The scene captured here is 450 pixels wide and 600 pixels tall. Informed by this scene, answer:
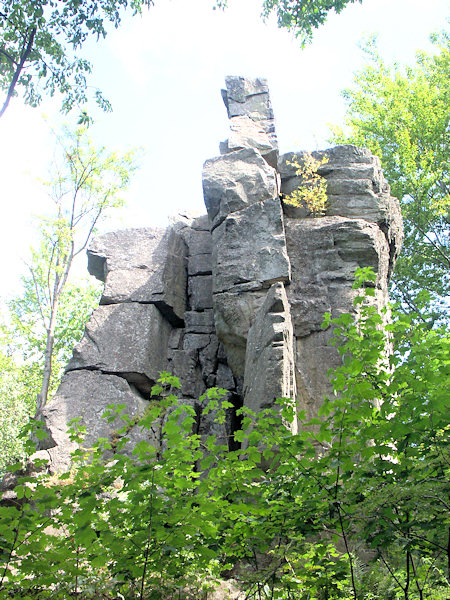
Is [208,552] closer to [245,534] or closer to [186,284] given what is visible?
[245,534]

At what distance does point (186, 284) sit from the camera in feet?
34.9

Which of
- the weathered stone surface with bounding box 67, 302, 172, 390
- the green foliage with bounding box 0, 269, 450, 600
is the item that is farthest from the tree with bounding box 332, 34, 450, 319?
the green foliage with bounding box 0, 269, 450, 600

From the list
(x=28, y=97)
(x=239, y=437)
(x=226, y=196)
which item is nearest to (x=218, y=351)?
(x=226, y=196)

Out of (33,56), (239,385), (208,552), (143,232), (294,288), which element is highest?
(33,56)

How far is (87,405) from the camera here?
8.85m

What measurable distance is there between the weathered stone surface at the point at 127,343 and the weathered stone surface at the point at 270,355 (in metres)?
1.94

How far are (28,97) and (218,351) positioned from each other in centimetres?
498

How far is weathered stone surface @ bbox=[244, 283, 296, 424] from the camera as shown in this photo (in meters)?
7.23

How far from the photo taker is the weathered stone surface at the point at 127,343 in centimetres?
932

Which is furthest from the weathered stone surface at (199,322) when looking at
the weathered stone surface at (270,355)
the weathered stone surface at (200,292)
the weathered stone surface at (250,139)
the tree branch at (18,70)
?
the tree branch at (18,70)

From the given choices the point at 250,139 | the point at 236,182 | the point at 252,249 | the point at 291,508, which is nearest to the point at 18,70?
the point at 236,182

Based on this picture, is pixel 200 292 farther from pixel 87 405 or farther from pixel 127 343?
pixel 87 405

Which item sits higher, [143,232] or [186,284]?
[143,232]

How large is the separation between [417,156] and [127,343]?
12820 millimetres
